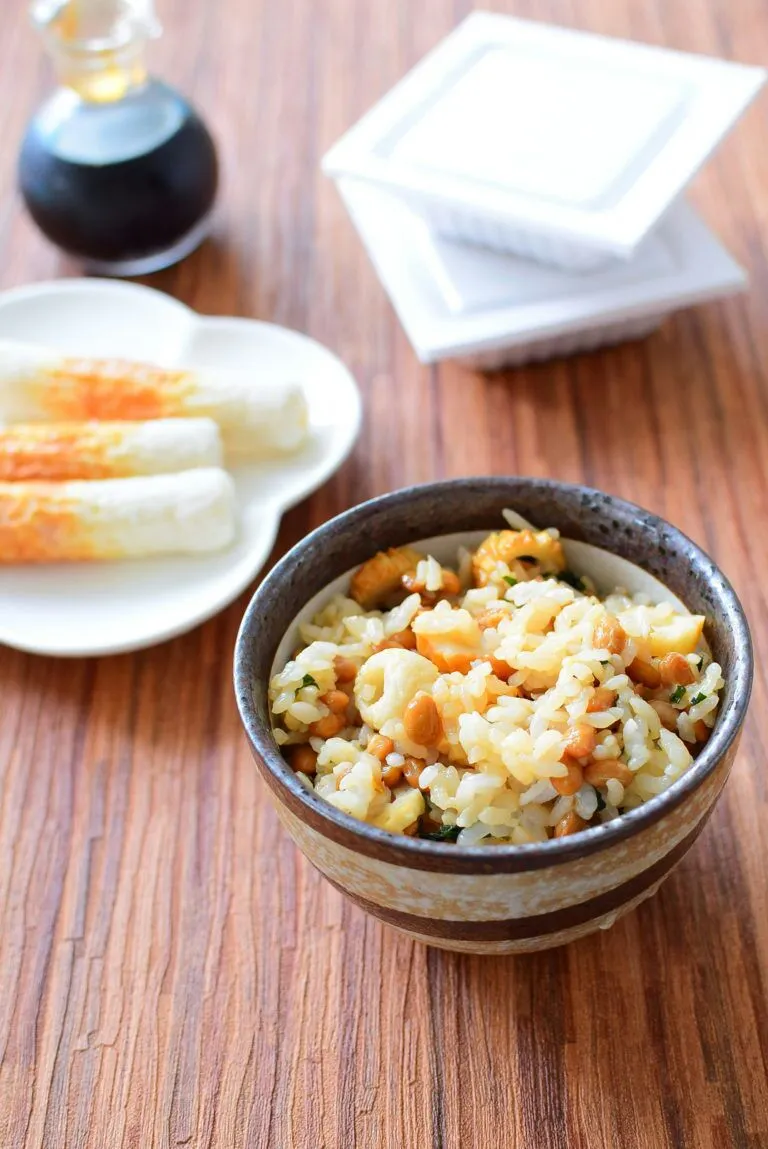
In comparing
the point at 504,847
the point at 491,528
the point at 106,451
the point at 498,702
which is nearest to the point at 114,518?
the point at 106,451

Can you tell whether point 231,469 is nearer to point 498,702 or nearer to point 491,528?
point 491,528

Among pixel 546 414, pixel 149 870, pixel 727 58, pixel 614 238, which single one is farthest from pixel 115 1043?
pixel 727 58

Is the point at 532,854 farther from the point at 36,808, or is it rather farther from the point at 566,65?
the point at 566,65

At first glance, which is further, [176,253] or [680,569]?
[176,253]

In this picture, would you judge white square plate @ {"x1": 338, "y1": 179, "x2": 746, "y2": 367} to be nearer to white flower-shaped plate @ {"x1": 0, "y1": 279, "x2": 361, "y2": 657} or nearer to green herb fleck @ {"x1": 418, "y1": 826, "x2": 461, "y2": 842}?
white flower-shaped plate @ {"x1": 0, "y1": 279, "x2": 361, "y2": 657}

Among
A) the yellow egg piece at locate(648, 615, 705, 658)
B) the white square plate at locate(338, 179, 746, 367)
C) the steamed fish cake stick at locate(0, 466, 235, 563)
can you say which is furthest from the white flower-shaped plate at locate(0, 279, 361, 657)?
the yellow egg piece at locate(648, 615, 705, 658)

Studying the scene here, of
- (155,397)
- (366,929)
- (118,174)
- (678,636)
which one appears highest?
(678,636)

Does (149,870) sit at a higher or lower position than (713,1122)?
lower
